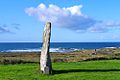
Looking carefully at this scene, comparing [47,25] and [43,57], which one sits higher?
[47,25]

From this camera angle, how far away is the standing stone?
31844 mm

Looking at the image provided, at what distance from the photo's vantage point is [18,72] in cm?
3225

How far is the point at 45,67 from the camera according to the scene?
3192 cm

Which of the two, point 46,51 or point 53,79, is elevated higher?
point 46,51

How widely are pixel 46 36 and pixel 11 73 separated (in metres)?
4.52

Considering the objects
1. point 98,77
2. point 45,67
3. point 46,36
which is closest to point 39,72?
point 45,67

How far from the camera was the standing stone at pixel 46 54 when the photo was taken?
104 feet

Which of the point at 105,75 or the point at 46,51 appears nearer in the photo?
the point at 105,75

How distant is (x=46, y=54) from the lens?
107ft

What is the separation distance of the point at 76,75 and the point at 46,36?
Answer: 5.04m

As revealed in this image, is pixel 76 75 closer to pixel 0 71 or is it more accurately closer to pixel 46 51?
pixel 46 51

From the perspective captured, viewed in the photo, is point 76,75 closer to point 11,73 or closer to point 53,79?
point 53,79

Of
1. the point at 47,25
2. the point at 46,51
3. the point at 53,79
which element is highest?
the point at 47,25

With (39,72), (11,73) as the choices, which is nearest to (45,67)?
(39,72)
